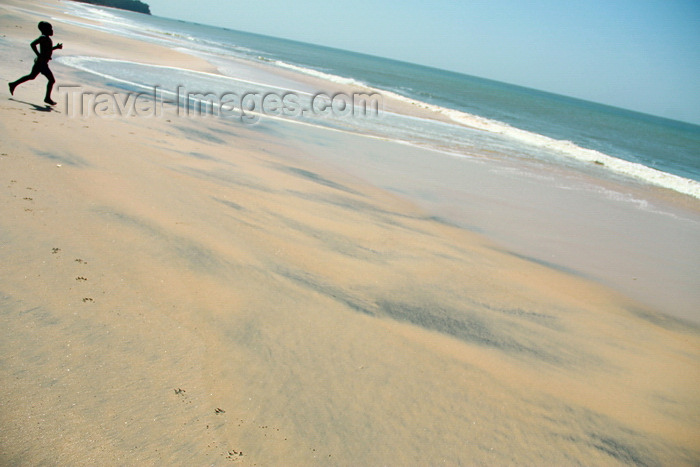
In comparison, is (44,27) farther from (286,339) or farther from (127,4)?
(127,4)

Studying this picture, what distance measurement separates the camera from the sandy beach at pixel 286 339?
83.4 inches

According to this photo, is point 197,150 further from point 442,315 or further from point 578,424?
point 578,424

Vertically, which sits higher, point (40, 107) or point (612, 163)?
point (612, 163)

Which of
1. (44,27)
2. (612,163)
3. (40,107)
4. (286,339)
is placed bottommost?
(286,339)

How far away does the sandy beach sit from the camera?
2119mm

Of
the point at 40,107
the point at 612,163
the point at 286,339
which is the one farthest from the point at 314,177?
the point at 612,163

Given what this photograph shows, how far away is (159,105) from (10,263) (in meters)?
8.18

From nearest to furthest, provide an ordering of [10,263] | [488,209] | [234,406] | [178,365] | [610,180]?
[234,406]
[178,365]
[10,263]
[488,209]
[610,180]

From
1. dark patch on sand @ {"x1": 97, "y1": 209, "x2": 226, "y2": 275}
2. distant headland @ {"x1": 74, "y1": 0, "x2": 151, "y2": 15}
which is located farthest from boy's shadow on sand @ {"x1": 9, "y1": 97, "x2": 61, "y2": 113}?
distant headland @ {"x1": 74, "y1": 0, "x2": 151, "y2": 15}

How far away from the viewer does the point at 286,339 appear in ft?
9.30

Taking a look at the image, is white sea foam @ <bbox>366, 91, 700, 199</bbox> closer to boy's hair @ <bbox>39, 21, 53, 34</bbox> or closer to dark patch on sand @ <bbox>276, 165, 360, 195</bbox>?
dark patch on sand @ <bbox>276, 165, 360, 195</bbox>

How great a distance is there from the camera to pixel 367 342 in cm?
300

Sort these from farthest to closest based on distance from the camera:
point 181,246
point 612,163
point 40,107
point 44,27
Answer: point 612,163 < point 44,27 < point 40,107 < point 181,246

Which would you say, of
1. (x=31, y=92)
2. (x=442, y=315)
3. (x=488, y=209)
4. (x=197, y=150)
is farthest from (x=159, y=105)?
(x=442, y=315)
